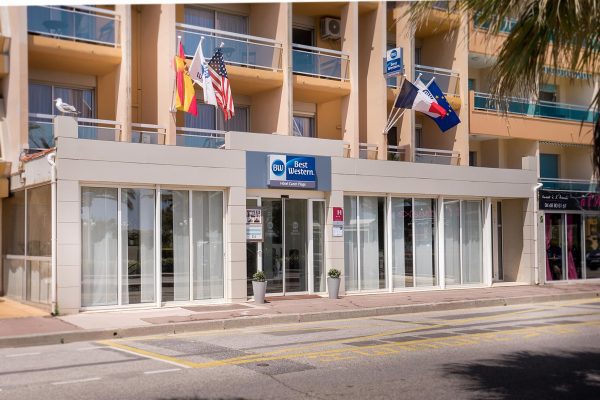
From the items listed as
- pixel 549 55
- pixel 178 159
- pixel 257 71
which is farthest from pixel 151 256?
pixel 549 55

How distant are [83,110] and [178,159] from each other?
416cm

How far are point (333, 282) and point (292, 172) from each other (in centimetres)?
332

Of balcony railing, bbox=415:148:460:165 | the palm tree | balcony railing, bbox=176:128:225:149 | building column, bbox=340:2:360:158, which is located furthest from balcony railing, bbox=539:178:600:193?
the palm tree

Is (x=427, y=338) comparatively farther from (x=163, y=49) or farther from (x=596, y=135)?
(x=163, y=49)

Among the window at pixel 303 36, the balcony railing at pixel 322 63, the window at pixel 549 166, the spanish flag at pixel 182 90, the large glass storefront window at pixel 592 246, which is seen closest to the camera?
the spanish flag at pixel 182 90

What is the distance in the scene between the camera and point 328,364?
10195 mm

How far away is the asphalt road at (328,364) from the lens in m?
8.37

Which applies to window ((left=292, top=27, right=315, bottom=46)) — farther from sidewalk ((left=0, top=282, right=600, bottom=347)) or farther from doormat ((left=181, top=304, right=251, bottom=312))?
doormat ((left=181, top=304, right=251, bottom=312))

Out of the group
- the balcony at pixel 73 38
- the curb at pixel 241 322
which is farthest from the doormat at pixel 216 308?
the balcony at pixel 73 38

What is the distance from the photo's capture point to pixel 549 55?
6328 millimetres

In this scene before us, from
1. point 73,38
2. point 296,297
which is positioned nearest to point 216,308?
point 296,297

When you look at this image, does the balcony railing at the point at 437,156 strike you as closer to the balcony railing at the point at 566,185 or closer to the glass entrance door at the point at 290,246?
the balcony railing at the point at 566,185

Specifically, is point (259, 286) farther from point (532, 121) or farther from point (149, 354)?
point (532, 121)

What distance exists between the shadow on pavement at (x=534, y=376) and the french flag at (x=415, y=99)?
11.7 m
